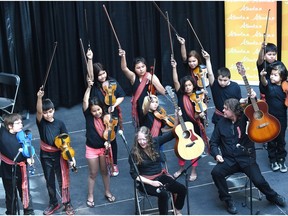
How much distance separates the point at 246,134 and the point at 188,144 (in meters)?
0.59

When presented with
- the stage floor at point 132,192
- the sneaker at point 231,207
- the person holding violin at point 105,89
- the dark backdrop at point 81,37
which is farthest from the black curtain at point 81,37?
the sneaker at point 231,207

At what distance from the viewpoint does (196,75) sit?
7.12 metres

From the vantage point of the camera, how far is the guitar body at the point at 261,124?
20.7 ft

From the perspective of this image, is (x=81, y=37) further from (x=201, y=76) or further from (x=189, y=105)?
(x=189, y=105)

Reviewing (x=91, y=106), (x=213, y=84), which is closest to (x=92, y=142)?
(x=91, y=106)

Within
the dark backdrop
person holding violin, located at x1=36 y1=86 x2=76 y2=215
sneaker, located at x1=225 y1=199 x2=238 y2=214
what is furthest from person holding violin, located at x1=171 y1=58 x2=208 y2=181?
the dark backdrop

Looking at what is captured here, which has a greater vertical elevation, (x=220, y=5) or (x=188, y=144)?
(x=220, y=5)

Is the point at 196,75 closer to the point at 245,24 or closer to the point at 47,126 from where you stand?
the point at 47,126

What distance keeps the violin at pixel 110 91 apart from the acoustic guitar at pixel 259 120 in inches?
56.8

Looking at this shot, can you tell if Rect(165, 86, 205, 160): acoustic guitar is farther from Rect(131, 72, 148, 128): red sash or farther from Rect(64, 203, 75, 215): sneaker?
Rect(64, 203, 75, 215): sneaker

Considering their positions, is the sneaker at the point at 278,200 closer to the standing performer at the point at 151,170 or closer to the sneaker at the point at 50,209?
the standing performer at the point at 151,170

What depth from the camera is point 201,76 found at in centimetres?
707

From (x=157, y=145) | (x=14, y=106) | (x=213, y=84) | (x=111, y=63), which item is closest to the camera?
(x=157, y=145)

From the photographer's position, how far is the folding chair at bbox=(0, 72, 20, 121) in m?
8.25
